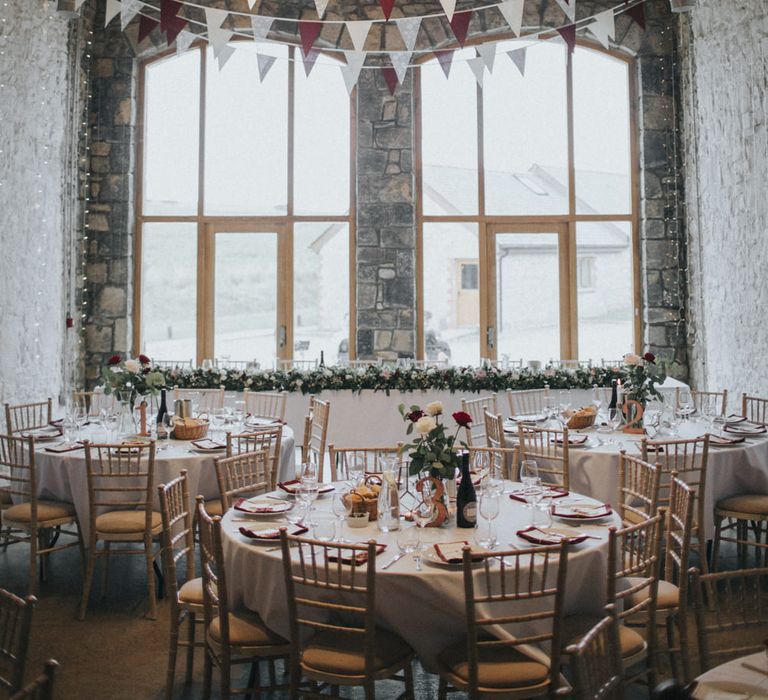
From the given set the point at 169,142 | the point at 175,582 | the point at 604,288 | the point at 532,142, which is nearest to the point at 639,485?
the point at 175,582

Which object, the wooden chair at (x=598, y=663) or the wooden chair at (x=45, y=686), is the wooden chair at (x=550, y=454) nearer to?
the wooden chair at (x=598, y=663)

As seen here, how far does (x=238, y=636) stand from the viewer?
8.64 feet

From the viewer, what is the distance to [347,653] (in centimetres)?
247

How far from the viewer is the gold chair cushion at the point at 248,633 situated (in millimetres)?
2619

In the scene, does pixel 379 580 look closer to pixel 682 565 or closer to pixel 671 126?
pixel 682 565

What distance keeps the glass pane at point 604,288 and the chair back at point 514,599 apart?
258 inches

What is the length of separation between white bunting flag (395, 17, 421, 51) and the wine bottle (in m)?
6.26

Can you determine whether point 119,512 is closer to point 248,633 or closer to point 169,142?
point 248,633

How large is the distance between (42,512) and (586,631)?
3.04 m

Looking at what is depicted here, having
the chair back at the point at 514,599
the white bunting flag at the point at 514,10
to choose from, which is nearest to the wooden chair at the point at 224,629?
the chair back at the point at 514,599

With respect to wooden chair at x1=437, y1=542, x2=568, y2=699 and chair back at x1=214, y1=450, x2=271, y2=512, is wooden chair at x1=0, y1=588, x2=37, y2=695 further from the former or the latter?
chair back at x1=214, y1=450, x2=271, y2=512

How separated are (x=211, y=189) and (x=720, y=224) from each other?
550 centimetres

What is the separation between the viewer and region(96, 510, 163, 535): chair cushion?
158 inches

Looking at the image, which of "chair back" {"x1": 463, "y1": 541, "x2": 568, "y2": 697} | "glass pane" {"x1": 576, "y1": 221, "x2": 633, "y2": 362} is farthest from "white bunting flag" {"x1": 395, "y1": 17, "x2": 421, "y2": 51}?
"chair back" {"x1": 463, "y1": 541, "x2": 568, "y2": 697}
